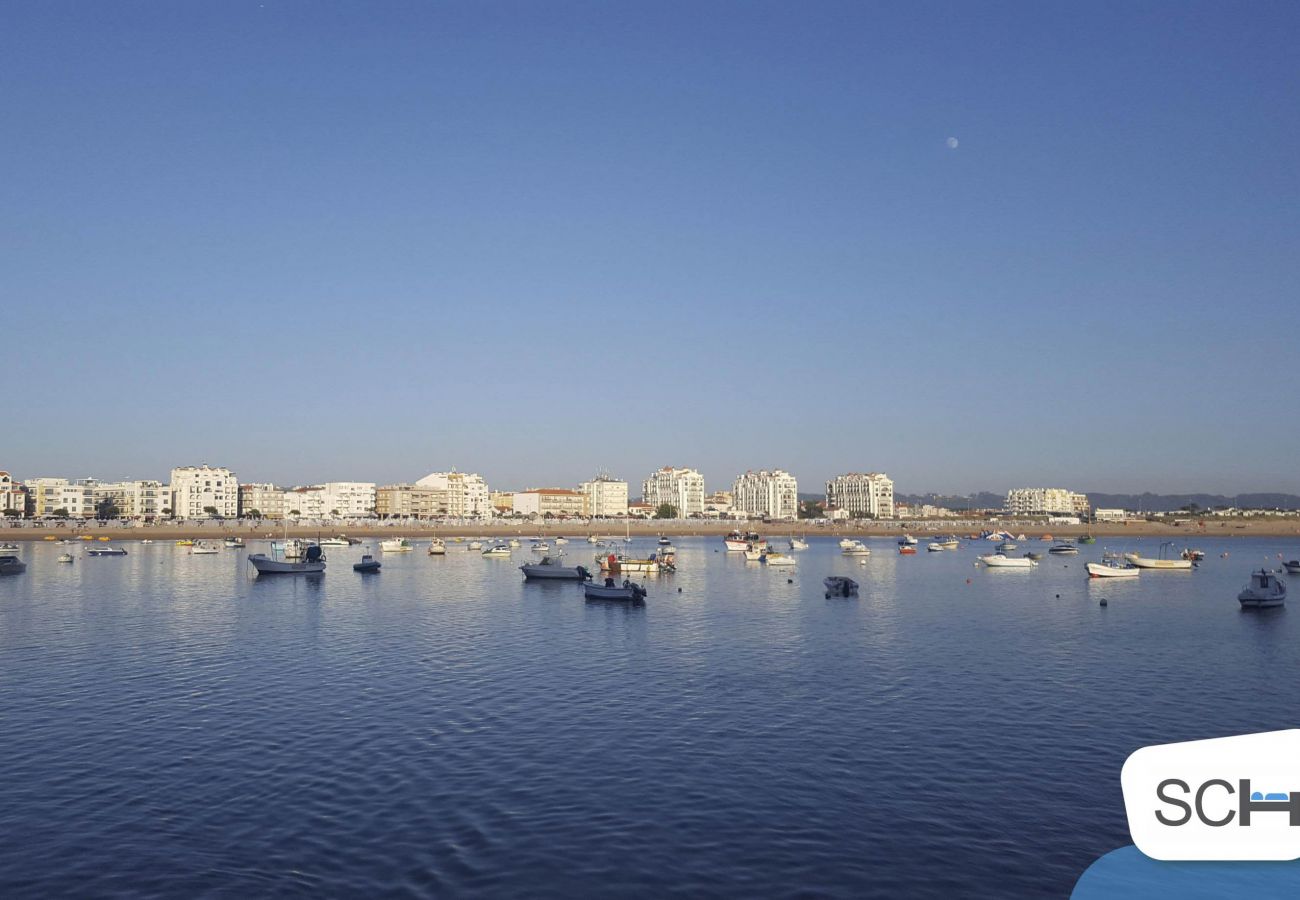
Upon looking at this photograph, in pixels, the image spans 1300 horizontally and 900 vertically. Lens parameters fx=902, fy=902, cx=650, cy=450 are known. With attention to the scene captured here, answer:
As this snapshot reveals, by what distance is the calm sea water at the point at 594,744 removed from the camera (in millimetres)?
18594

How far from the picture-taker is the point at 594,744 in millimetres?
27578

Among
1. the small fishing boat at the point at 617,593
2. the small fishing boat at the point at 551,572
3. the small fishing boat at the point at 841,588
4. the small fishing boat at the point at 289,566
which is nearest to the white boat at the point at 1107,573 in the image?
the small fishing boat at the point at 841,588

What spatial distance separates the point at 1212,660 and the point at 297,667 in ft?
142

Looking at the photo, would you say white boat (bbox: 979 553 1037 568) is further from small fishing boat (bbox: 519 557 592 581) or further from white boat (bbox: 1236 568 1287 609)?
small fishing boat (bbox: 519 557 592 581)

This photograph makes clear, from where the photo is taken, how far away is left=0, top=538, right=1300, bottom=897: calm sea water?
Result: 18.6 meters

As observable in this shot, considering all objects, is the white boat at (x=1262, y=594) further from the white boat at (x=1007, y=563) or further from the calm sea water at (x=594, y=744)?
the white boat at (x=1007, y=563)

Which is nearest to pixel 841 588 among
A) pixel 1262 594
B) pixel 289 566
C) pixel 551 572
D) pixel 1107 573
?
pixel 551 572

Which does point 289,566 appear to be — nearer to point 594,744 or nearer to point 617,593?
point 617,593

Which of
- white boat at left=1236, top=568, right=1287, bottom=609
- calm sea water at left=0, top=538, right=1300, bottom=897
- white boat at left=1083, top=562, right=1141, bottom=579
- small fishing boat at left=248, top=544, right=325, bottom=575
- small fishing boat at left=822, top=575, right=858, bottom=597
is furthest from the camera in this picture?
small fishing boat at left=248, top=544, right=325, bottom=575

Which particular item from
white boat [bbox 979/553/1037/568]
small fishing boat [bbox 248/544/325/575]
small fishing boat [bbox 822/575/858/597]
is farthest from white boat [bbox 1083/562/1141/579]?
small fishing boat [bbox 248/544/325/575]

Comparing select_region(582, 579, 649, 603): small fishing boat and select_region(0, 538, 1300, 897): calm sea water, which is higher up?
select_region(582, 579, 649, 603): small fishing boat

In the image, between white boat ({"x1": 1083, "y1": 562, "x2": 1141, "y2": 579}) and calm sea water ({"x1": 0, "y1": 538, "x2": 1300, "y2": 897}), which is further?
white boat ({"x1": 1083, "y1": 562, "x2": 1141, "y2": 579})

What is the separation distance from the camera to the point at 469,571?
102625mm

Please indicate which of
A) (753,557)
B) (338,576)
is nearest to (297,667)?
(338,576)
